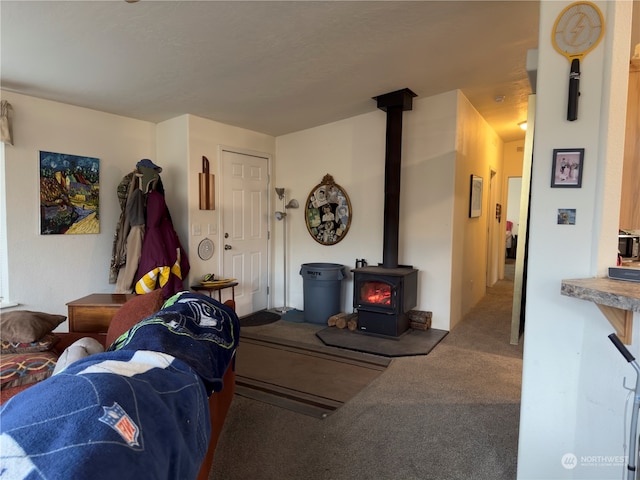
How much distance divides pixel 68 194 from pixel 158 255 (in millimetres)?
951

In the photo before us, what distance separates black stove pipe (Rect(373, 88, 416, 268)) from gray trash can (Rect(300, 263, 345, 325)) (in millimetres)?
714

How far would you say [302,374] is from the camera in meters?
3.11

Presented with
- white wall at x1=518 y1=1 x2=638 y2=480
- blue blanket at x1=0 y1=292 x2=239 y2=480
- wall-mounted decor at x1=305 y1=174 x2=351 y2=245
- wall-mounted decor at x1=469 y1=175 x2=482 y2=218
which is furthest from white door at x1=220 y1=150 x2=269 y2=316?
white wall at x1=518 y1=1 x2=638 y2=480

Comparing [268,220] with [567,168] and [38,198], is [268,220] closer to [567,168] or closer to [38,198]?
[38,198]

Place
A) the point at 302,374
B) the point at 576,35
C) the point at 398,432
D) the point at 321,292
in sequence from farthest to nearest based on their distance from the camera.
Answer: the point at 321,292, the point at 302,374, the point at 398,432, the point at 576,35

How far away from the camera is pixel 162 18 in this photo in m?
2.23

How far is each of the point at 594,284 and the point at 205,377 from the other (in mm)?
1440

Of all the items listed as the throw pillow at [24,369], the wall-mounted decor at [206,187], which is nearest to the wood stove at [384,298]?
the wall-mounted decor at [206,187]

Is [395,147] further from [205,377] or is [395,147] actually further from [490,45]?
[205,377]

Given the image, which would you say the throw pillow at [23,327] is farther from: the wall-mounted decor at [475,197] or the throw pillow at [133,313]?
the wall-mounted decor at [475,197]

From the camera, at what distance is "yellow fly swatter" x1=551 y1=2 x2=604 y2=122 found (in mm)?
1553

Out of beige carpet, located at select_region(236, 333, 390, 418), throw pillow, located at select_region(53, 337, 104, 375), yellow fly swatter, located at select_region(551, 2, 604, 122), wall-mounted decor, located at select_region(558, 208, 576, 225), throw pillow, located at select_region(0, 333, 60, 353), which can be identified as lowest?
beige carpet, located at select_region(236, 333, 390, 418)

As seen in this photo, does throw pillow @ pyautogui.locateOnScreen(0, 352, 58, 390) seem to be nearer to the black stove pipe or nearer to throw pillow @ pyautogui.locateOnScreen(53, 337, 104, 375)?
throw pillow @ pyautogui.locateOnScreen(53, 337, 104, 375)

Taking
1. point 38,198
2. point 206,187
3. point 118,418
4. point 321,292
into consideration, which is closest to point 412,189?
point 321,292
